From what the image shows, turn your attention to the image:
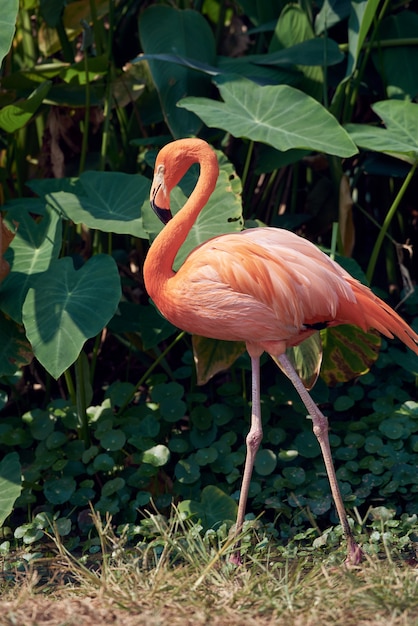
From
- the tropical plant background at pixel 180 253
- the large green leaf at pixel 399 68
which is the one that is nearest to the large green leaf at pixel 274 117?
the tropical plant background at pixel 180 253

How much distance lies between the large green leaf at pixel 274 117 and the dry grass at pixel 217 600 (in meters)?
1.64

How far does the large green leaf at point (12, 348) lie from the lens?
12.0 ft

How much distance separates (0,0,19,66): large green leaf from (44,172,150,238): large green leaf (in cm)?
60

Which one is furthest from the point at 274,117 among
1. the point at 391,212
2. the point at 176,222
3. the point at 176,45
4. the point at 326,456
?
the point at 326,456

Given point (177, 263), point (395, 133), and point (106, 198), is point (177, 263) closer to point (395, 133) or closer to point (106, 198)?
point (106, 198)

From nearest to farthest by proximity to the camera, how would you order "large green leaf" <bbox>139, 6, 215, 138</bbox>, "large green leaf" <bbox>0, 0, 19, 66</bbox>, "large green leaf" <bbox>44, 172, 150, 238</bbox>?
"large green leaf" <bbox>0, 0, 19, 66</bbox> → "large green leaf" <bbox>44, 172, 150, 238</bbox> → "large green leaf" <bbox>139, 6, 215, 138</bbox>

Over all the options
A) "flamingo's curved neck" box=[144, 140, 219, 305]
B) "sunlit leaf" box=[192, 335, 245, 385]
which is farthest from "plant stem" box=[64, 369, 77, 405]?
"flamingo's curved neck" box=[144, 140, 219, 305]

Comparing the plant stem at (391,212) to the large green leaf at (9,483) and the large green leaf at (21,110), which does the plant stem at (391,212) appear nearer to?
the large green leaf at (21,110)

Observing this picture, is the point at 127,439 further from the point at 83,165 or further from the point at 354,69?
the point at 354,69

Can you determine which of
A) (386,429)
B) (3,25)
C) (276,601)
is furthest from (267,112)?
(276,601)

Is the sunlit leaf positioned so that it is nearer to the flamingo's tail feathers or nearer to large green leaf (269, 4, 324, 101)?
the flamingo's tail feathers

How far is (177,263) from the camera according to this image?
11.8 ft

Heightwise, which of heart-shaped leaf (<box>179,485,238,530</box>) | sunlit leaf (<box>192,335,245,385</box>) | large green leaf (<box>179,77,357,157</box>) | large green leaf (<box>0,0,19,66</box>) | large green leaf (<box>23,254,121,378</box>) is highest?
large green leaf (<box>0,0,19,66</box>)

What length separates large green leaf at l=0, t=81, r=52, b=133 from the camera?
12.6ft
